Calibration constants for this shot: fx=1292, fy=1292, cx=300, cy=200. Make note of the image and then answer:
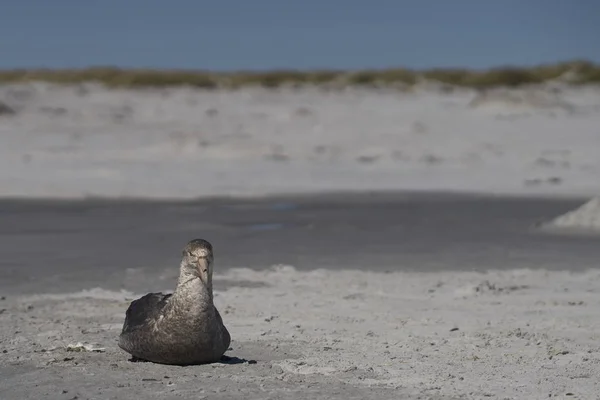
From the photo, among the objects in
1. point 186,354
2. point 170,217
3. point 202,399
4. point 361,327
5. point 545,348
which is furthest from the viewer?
point 170,217

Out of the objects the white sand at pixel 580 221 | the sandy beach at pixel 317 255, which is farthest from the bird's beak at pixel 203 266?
the white sand at pixel 580 221

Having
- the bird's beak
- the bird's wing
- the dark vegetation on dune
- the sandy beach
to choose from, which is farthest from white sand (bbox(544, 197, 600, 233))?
the dark vegetation on dune

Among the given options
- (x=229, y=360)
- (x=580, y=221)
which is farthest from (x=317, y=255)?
(x=229, y=360)

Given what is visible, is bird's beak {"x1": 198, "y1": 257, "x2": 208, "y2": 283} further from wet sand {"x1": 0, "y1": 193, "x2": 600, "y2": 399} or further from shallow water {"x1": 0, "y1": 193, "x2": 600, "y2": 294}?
shallow water {"x1": 0, "y1": 193, "x2": 600, "y2": 294}

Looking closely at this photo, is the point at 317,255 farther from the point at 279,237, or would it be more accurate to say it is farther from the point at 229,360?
the point at 229,360

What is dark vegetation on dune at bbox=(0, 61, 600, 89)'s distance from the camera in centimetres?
5400

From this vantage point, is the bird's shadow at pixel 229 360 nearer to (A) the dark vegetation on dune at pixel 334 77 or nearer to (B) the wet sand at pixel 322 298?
(B) the wet sand at pixel 322 298

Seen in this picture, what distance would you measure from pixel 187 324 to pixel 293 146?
61.8 feet

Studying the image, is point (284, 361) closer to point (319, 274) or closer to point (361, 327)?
point (361, 327)

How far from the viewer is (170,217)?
1527 centimetres

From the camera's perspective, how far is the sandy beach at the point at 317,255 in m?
7.07

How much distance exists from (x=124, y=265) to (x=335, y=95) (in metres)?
32.6

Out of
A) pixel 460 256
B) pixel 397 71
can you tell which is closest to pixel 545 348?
pixel 460 256

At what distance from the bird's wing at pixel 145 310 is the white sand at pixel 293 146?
10.4m
